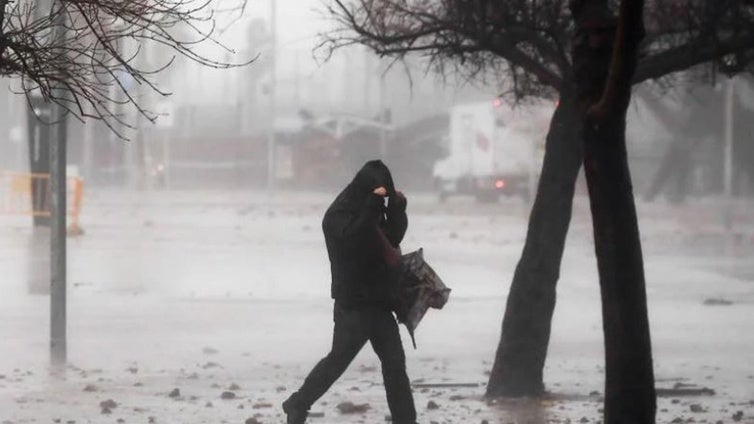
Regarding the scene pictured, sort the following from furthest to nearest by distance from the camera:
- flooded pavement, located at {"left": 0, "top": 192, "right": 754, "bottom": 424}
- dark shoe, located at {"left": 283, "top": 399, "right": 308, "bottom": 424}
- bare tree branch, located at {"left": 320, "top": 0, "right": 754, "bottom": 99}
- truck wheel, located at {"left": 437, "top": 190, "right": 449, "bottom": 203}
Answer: truck wheel, located at {"left": 437, "top": 190, "right": 449, "bottom": 203}
flooded pavement, located at {"left": 0, "top": 192, "right": 754, "bottom": 424}
bare tree branch, located at {"left": 320, "top": 0, "right": 754, "bottom": 99}
dark shoe, located at {"left": 283, "top": 399, "right": 308, "bottom": 424}

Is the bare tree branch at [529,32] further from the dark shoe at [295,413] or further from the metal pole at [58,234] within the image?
the dark shoe at [295,413]

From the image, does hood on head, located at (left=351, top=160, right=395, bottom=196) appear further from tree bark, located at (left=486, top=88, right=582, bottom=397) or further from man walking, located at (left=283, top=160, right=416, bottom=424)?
tree bark, located at (left=486, top=88, right=582, bottom=397)

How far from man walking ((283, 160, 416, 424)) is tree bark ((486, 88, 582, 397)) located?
2286 millimetres

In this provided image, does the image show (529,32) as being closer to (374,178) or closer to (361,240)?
(374,178)

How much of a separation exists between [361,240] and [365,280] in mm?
278

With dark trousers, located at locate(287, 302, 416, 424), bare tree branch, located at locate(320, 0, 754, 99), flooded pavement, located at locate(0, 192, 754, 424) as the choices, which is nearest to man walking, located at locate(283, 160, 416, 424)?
dark trousers, located at locate(287, 302, 416, 424)

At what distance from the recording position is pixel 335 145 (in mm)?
73625

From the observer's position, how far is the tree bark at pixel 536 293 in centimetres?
1311

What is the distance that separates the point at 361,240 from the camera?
10758 millimetres

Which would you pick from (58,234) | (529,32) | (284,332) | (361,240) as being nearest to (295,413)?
(361,240)

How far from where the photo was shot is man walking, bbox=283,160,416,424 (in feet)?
35.4

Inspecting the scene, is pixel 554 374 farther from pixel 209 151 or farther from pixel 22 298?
pixel 209 151

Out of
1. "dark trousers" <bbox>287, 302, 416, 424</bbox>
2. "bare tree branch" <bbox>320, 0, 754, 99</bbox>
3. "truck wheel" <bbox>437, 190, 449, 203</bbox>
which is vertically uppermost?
"bare tree branch" <bbox>320, 0, 754, 99</bbox>

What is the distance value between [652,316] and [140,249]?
13334 mm
